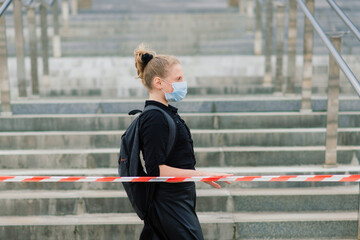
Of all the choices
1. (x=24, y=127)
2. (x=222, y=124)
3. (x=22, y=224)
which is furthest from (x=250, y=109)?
(x=22, y=224)

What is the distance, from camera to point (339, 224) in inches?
189

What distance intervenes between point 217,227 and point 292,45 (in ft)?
8.63

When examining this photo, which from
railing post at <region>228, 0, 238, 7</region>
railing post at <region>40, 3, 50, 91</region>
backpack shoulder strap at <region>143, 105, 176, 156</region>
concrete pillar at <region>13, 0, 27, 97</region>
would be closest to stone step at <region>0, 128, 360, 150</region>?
concrete pillar at <region>13, 0, 27, 97</region>

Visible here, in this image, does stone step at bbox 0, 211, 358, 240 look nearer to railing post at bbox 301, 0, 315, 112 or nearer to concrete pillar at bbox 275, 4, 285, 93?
railing post at bbox 301, 0, 315, 112

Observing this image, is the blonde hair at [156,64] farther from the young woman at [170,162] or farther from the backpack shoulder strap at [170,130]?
the backpack shoulder strap at [170,130]

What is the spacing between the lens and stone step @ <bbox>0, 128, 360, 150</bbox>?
18.8 ft

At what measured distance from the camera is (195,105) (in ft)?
20.6

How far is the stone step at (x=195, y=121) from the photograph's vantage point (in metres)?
6.00

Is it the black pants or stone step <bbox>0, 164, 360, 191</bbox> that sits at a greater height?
the black pants

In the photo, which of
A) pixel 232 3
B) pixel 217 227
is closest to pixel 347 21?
pixel 217 227

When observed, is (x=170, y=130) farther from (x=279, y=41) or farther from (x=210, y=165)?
(x=279, y=41)

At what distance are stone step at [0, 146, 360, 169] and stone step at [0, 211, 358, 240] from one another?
694mm

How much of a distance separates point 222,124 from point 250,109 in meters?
0.45

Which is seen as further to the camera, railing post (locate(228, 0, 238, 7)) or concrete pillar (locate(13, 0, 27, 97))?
railing post (locate(228, 0, 238, 7))
